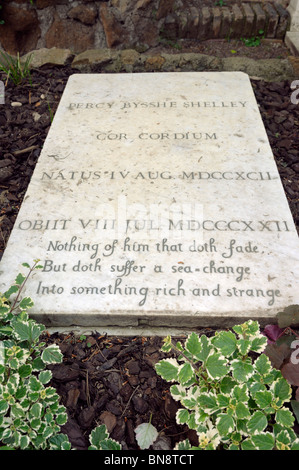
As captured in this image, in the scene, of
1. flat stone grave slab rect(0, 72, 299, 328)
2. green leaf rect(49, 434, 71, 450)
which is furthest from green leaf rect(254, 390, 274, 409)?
green leaf rect(49, 434, 71, 450)

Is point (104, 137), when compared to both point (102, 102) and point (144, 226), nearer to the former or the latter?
point (102, 102)

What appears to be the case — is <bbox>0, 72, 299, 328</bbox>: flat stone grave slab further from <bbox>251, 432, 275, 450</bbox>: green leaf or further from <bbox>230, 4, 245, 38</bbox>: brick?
<bbox>230, 4, 245, 38</bbox>: brick

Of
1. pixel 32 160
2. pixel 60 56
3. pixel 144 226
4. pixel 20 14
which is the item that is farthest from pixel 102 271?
pixel 20 14

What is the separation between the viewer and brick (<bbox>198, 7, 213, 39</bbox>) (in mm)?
3725

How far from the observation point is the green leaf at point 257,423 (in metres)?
1.41

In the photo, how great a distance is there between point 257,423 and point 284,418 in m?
0.10

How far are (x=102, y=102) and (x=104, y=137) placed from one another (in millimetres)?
430

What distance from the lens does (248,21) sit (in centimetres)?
375

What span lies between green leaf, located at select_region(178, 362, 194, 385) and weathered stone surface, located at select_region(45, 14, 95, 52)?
335cm

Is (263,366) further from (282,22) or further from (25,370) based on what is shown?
(282,22)

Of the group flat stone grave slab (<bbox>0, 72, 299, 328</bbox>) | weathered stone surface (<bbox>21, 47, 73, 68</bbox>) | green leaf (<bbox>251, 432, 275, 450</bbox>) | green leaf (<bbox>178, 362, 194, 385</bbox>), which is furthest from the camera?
weathered stone surface (<bbox>21, 47, 73, 68</bbox>)

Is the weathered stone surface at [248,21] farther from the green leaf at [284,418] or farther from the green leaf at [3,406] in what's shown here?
the green leaf at [3,406]

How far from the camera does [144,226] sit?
7.27 ft

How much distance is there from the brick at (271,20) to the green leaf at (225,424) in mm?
3638
